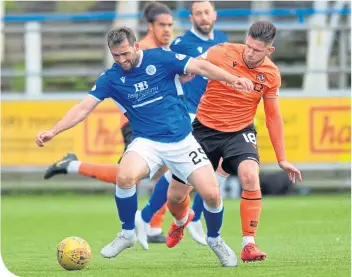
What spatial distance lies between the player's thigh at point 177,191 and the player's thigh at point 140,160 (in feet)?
1.51

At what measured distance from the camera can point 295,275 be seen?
7734 millimetres

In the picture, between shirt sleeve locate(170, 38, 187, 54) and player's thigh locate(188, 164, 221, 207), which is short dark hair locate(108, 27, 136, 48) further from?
shirt sleeve locate(170, 38, 187, 54)

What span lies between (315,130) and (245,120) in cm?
771

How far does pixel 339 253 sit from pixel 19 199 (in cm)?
867

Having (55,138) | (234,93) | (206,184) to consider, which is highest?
(234,93)

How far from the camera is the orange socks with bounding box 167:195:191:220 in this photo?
371 inches

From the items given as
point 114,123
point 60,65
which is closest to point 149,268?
point 114,123

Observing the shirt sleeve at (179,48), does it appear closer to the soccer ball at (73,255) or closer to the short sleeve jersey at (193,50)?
the short sleeve jersey at (193,50)

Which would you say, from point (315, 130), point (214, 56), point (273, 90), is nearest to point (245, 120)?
point (273, 90)

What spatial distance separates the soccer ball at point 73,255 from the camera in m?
8.35

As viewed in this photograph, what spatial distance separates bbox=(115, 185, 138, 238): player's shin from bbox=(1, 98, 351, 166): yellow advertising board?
8.20 meters

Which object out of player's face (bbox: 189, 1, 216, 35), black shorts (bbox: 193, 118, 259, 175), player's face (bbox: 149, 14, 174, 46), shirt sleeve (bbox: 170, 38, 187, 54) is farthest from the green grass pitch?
player's face (bbox: 189, 1, 216, 35)

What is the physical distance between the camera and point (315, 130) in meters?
16.9

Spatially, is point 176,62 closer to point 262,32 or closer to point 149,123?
point 149,123
